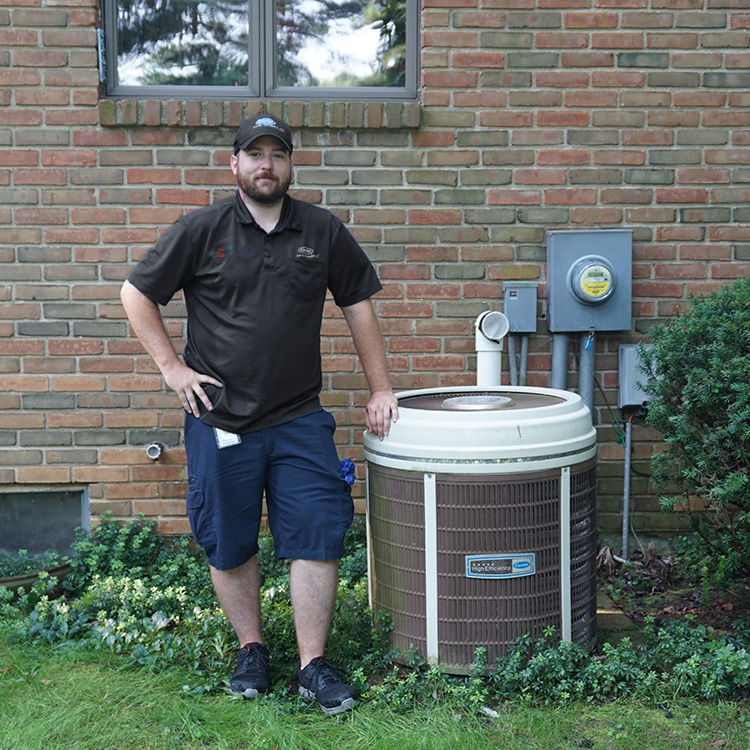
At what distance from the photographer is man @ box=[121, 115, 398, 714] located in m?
3.30

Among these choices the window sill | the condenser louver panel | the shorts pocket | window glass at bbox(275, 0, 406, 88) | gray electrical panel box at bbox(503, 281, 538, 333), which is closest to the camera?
the condenser louver panel

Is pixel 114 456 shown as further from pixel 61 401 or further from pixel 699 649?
pixel 699 649

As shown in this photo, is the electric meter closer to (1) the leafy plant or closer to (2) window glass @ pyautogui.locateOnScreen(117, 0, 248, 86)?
(2) window glass @ pyautogui.locateOnScreen(117, 0, 248, 86)

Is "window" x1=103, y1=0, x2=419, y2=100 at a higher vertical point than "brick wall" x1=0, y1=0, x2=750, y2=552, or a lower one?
higher

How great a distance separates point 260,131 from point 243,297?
0.61 m

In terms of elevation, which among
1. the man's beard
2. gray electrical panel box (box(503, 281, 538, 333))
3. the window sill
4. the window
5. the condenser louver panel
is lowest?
the condenser louver panel

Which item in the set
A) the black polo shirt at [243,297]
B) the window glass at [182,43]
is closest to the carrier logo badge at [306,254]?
the black polo shirt at [243,297]

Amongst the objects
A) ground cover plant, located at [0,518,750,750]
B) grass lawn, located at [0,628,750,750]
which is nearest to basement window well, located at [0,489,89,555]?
ground cover plant, located at [0,518,750,750]

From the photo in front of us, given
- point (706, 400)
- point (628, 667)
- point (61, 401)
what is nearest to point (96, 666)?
point (61, 401)

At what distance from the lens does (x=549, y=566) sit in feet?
10.9

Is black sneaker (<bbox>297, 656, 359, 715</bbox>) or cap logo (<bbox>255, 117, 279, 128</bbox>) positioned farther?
cap logo (<bbox>255, 117, 279, 128</bbox>)

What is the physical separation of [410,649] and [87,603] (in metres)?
1.54

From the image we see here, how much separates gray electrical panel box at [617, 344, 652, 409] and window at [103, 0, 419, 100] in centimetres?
173

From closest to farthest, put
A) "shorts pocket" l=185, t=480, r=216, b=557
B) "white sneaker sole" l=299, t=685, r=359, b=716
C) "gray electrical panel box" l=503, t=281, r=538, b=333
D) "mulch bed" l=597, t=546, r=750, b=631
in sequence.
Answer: "white sneaker sole" l=299, t=685, r=359, b=716, "shorts pocket" l=185, t=480, r=216, b=557, "mulch bed" l=597, t=546, r=750, b=631, "gray electrical panel box" l=503, t=281, r=538, b=333
